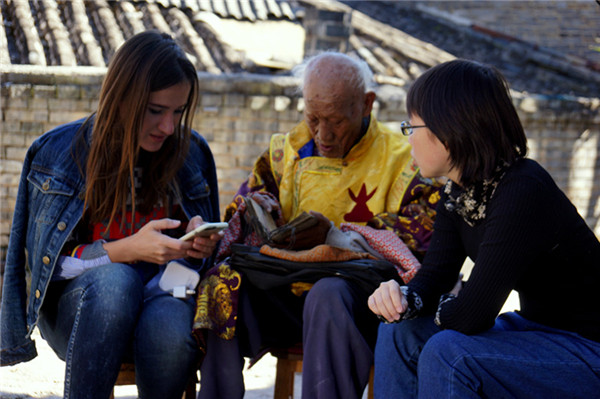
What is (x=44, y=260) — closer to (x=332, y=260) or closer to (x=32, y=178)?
(x=32, y=178)

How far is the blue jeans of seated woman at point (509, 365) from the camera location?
2.23m

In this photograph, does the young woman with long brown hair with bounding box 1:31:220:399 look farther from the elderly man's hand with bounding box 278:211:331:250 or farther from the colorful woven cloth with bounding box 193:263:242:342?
the elderly man's hand with bounding box 278:211:331:250

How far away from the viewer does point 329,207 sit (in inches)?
138

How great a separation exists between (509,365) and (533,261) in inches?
14.0

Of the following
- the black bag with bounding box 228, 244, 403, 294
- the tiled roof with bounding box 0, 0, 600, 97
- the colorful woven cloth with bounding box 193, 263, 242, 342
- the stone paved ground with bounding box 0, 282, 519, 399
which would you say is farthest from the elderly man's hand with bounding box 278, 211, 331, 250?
the tiled roof with bounding box 0, 0, 600, 97

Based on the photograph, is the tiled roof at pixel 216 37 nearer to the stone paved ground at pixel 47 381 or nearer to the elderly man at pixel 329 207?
the stone paved ground at pixel 47 381

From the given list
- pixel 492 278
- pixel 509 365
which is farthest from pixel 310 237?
pixel 509 365

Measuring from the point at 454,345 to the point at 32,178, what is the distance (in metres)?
1.82

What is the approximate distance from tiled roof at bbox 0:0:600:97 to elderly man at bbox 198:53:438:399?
5.11 meters

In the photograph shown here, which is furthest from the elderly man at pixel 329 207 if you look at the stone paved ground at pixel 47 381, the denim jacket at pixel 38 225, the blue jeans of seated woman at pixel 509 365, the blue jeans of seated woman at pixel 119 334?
the stone paved ground at pixel 47 381

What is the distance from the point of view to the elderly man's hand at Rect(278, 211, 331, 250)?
3.09 meters

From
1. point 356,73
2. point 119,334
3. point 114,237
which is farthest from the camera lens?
point 356,73

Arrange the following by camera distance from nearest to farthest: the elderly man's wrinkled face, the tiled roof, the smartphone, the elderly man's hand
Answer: the smartphone
the elderly man's hand
the elderly man's wrinkled face
the tiled roof

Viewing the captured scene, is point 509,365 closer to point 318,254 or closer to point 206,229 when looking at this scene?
point 318,254
